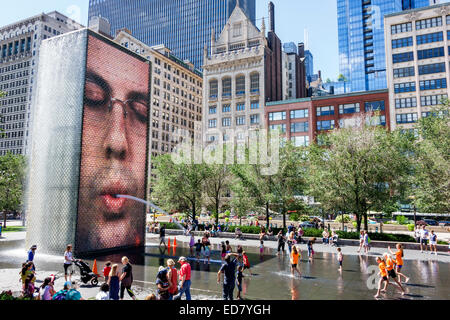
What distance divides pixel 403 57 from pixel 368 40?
75767 millimetres

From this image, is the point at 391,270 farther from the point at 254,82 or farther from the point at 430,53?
the point at 254,82

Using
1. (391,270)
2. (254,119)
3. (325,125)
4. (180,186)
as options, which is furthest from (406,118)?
(391,270)

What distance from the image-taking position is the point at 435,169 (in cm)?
2444

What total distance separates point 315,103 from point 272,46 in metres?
22.4

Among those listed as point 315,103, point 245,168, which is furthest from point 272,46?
point 245,168

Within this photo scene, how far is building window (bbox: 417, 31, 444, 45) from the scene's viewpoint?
200ft

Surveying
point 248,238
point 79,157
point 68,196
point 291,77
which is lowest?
point 248,238

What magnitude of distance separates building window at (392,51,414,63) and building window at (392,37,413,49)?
5.48ft

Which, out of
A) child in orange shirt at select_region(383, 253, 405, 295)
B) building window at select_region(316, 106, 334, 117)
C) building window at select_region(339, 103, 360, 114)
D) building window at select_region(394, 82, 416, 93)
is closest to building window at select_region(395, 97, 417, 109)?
building window at select_region(394, 82, 416, 93)

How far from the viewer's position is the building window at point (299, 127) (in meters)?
70.3

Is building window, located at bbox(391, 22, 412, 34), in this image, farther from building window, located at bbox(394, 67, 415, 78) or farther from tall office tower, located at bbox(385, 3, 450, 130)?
building window, located at bbox(394, 67, 415, 78)

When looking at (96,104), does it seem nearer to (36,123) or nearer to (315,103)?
(36,123)

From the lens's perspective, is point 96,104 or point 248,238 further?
point 248,238

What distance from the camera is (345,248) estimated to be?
24797 mm
